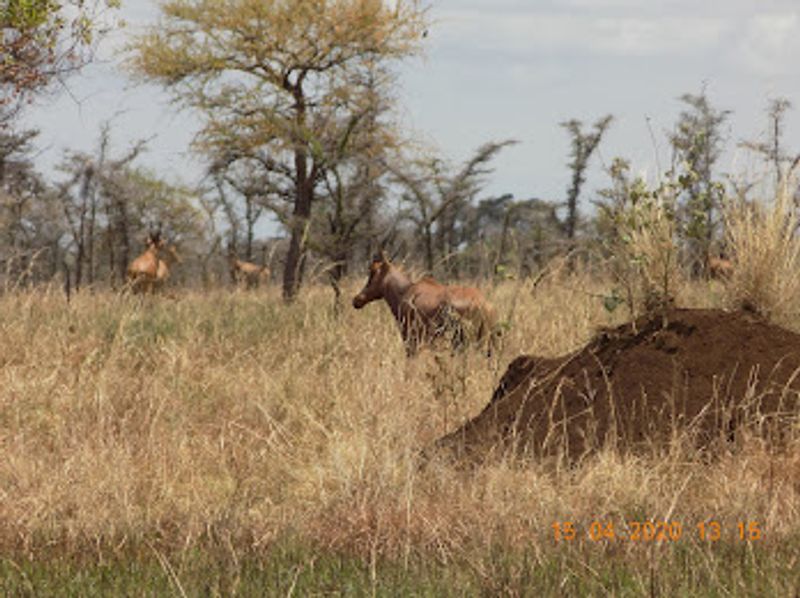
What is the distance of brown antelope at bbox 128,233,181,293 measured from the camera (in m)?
22.7

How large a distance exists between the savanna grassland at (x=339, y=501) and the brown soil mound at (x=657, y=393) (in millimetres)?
253

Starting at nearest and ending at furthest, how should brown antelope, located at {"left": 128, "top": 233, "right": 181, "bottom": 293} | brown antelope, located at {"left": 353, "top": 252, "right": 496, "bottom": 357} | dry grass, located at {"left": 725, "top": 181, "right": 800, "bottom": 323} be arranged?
1. dry grass, located at {"left": 725, "top": 181, "right": 800, "bottom": 323}
2. brown antelope, located at {"left": 353, "top": 252, "right": 496, "bottom": 357}
3. brown antelope, located at {"left": 128, "top": 233, "right": 181, "bottom": 293}

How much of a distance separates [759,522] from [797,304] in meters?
3.49

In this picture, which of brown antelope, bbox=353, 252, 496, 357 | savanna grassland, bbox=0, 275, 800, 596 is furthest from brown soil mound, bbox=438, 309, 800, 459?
brown antelope, bbox=353, 252, 496, 357

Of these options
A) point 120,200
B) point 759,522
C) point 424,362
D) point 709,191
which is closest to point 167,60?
point 120,200

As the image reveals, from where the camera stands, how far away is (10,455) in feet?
25.5

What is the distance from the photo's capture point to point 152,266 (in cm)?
2312

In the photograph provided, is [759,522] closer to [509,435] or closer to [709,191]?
[509,435]
